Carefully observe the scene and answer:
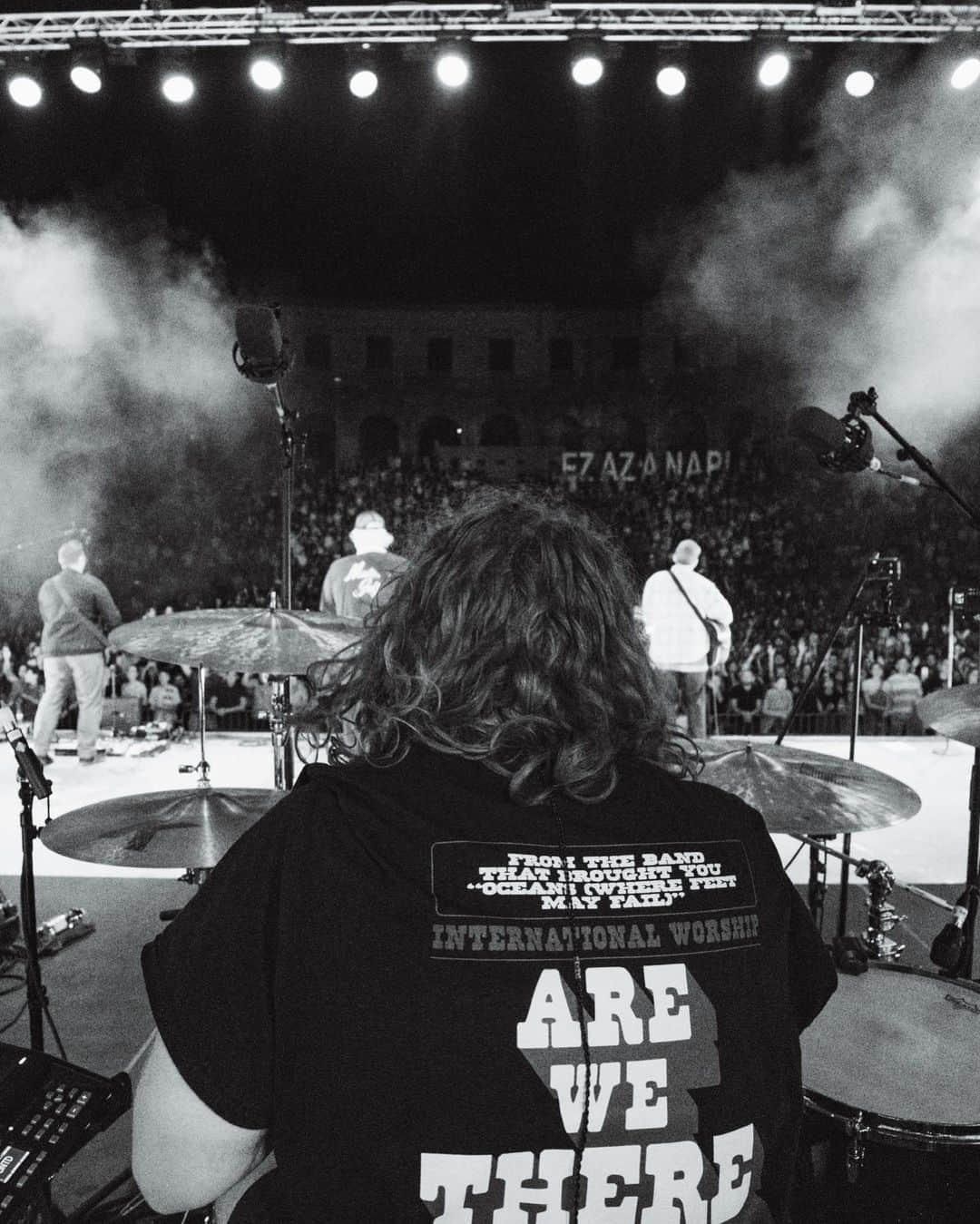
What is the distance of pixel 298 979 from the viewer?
88 centimetres

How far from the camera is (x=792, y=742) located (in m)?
7.10

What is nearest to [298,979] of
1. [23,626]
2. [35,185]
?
[35,185]

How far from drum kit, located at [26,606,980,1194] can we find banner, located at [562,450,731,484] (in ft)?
54.1

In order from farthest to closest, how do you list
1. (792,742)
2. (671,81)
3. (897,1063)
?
(792,742)
(671,81)
(897,1063)

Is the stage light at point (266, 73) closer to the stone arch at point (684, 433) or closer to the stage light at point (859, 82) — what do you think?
the stage light at point (859, 82)

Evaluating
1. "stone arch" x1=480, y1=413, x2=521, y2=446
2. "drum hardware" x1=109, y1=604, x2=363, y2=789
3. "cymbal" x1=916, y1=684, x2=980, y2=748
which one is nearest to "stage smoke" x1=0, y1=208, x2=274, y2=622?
"drum hardware" x1=109, y1=604, x2=363, y2=789

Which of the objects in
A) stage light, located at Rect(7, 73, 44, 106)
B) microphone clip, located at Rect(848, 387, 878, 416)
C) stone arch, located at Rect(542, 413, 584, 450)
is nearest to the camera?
microphone clip, located at Rect(848, 387, 878, 416)

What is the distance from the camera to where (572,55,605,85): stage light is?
17.4ft

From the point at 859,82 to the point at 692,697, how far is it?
395 cm

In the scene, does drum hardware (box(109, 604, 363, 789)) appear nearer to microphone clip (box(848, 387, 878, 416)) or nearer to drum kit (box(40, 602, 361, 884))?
drum kit (box(40, 602, 361, 884))

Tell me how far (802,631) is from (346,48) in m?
7.76

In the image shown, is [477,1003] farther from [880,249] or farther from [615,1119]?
[880,249]

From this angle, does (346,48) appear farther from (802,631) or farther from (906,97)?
(802,631)

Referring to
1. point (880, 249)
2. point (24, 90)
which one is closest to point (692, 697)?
point (880, 249)
